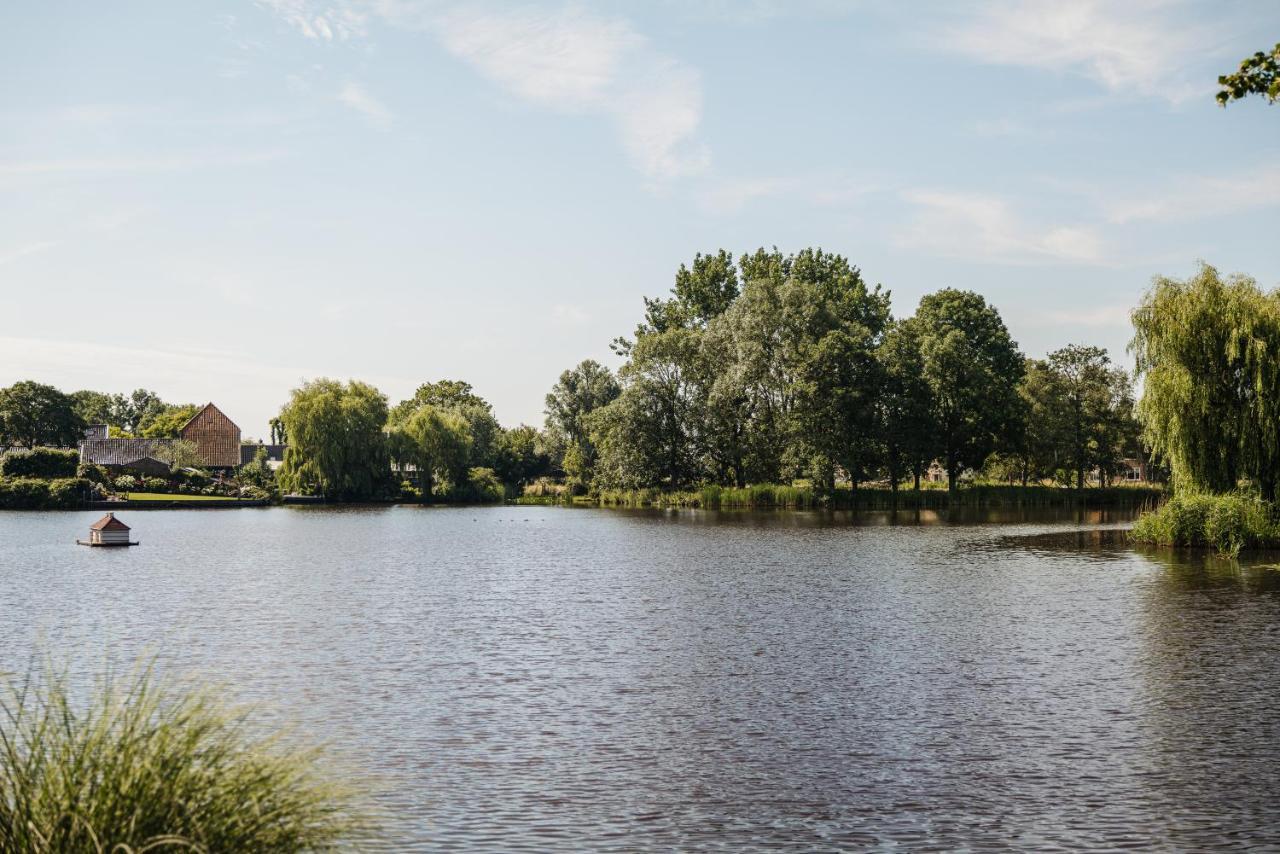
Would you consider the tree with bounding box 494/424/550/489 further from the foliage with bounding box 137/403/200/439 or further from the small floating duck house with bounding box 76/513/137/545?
the small floating duck house with bounding box 76/513/137/545

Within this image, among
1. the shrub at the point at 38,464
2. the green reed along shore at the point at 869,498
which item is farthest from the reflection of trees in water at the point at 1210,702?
the shrub at the point at 38,464

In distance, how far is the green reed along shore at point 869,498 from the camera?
7919cm

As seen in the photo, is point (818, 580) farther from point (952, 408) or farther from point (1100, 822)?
point (952, 408)

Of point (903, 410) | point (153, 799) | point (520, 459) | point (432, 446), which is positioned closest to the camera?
point (153, 799)

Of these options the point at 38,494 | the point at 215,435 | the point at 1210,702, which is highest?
the point at 215,435

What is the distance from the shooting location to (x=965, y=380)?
8256 cm

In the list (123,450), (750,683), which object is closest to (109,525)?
(750,683)

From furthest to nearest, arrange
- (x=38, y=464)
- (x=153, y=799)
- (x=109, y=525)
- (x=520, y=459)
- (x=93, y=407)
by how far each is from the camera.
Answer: (x=93, y=407)
(x=520, y=459)
(x=38, y=464)
(x=109, y=525)
(x=153, y=799)

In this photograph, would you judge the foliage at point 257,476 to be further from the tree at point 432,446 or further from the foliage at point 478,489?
the foliage at point 478,489

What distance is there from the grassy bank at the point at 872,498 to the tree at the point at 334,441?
20.9 metres

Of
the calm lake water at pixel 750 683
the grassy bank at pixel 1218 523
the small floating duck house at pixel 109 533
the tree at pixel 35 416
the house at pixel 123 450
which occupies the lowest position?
the calm lake water at pixel 750 683

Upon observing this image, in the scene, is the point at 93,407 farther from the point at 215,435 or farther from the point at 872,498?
the point at 872,498

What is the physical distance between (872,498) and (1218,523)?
4299cm

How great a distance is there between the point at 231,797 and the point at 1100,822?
27.3 ft
